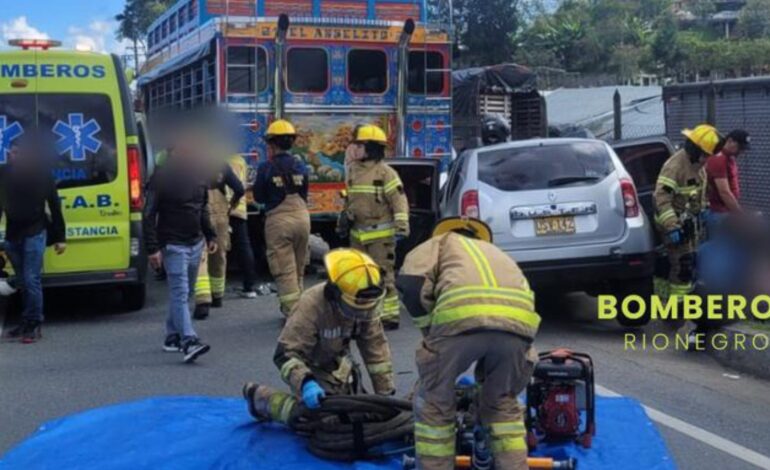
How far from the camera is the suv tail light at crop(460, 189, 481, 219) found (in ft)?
28.7

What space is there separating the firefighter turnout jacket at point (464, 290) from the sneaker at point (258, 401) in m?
1.41

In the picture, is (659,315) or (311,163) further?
(311,163)

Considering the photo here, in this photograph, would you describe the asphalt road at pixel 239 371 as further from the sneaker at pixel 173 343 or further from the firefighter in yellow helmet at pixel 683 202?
the firefighter in yellow helmet at pixel 683 202

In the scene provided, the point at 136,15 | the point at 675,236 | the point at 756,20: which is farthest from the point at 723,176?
the point at 756,20

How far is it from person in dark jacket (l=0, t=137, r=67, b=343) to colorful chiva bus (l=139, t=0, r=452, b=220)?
3.03 meters

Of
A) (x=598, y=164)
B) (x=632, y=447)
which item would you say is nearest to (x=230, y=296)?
(x=598, y=164)

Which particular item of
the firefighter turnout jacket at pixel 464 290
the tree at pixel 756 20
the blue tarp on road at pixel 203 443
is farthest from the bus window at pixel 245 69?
the tree at pixel 756 20

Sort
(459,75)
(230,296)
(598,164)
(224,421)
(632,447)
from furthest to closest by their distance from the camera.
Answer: (459,75) < (230,296) < (598,164) < (224,421) < (632,447)

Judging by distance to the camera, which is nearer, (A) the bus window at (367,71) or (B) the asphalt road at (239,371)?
(B) the asphalt road at (239,371)

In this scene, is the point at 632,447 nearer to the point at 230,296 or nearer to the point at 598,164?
the point at 598,164

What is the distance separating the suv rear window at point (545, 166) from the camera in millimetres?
8727

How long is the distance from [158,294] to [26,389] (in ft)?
14.8

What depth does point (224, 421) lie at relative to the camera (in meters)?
5.91

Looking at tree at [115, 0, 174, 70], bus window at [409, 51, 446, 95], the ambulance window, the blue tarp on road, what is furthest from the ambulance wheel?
tree at [115, 0, 174, 70]
